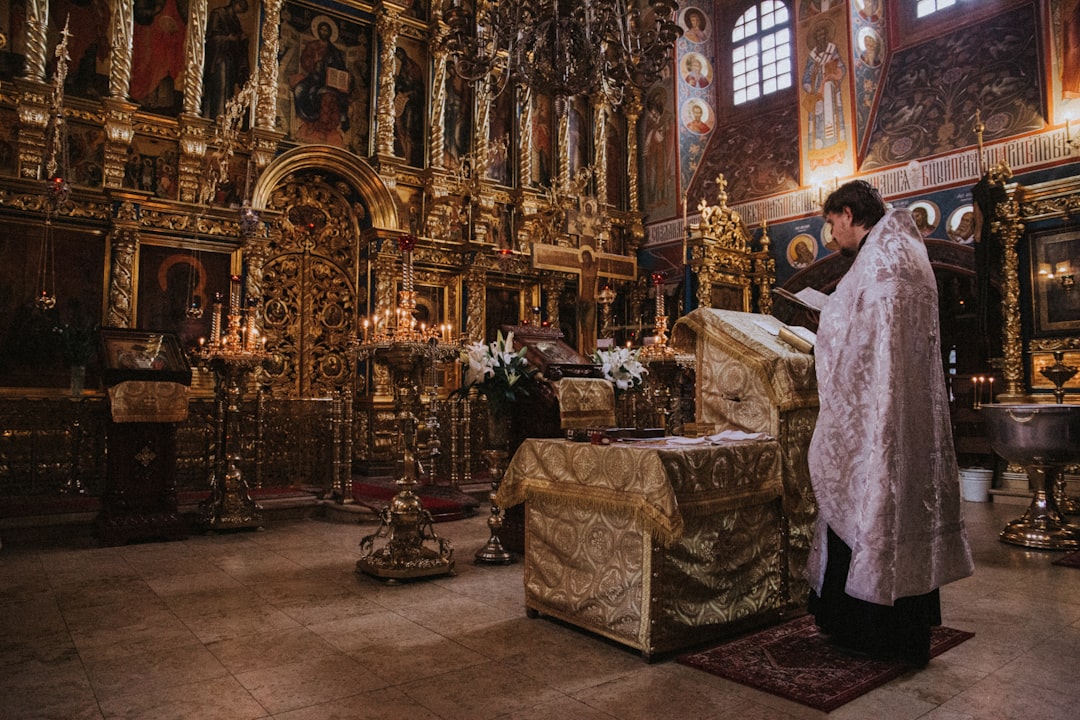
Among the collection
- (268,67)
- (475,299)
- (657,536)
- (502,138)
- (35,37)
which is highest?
(502,138)

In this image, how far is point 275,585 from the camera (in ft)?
14.1

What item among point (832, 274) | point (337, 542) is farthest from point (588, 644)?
point (832, 274)

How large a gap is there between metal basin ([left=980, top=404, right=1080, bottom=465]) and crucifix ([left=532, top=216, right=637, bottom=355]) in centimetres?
717

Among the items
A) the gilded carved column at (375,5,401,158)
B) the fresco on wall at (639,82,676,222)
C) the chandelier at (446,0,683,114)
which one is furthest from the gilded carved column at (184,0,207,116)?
the fresco on wall at (639,82,676,222)

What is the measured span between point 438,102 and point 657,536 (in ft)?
34.4

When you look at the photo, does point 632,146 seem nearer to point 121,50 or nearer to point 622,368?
point 121,50

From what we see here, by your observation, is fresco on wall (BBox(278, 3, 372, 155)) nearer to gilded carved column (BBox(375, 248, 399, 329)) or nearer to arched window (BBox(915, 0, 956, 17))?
gilded carved column (BBox(375, 248, 399, 329))

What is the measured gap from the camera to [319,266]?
10930 millimetres

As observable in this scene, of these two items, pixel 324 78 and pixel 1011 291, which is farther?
pixel 324 78

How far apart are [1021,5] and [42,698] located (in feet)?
43.1

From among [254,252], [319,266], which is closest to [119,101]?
[254,252]

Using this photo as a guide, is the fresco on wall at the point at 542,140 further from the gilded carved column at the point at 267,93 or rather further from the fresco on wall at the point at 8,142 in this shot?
the fresco on wall at the point at 8,142

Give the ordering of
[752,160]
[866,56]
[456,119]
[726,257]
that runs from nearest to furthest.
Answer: [866,56] < [456,119] < [726,257] < [752,160]

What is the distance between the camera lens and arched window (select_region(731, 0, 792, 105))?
12930mm
